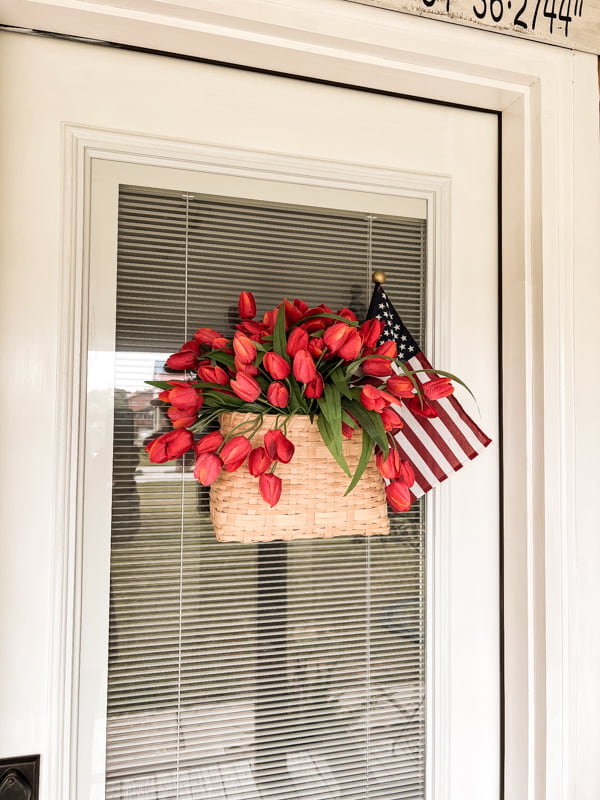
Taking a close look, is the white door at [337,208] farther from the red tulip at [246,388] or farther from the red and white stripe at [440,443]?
the red tulip at [246,388]

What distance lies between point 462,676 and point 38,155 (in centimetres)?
113

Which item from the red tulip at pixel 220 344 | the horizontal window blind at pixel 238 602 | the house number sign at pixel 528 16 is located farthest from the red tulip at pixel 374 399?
the house number sign at pixel 528 16

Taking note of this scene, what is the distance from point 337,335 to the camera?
2.51 ft

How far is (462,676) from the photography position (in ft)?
3.49

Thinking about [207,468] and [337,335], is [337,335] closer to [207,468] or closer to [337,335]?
[337,335]

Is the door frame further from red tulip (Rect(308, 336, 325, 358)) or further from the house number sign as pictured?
red tulip (Rect(308, 336, 325, 358))

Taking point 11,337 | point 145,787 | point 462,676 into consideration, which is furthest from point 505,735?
point 11,337

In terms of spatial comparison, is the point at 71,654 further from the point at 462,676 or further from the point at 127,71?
the point at 127,71

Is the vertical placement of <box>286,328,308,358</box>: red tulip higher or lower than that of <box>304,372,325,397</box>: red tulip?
higher

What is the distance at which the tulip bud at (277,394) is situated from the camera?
0.75 meters

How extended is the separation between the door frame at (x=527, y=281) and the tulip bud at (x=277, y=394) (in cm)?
35

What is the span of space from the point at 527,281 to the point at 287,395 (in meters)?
0.55

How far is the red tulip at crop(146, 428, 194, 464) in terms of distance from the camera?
0.79m

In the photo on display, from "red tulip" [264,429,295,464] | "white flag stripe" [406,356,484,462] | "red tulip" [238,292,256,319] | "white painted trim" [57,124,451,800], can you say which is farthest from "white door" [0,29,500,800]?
"red tulip" [264,429,295,464]
